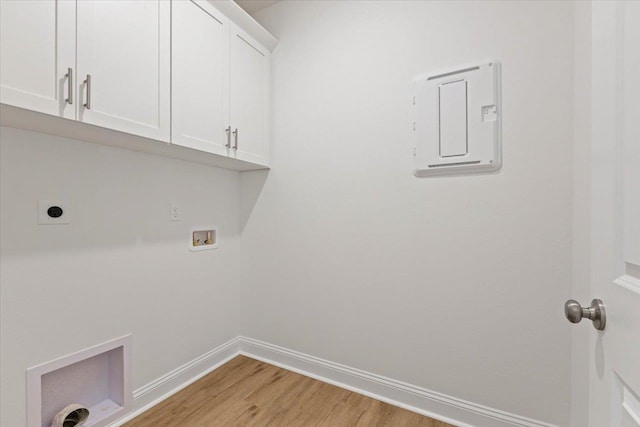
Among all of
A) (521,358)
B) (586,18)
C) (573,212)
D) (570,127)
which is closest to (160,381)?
(521,358)

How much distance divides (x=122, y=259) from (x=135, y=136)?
0.71 m

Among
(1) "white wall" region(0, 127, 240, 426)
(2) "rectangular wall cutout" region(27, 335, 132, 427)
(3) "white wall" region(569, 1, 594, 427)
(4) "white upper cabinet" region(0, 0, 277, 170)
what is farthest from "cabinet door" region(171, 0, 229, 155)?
(3) "white wall" region(569, 1, 594, 427)

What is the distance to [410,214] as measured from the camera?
5.64 ft

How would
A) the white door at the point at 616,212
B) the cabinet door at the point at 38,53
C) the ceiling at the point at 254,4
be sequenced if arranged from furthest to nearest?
1. the ceiling at the point at 254,4
2. the cabinet door at the point at 38,53
3. the white door at the point at 616,212

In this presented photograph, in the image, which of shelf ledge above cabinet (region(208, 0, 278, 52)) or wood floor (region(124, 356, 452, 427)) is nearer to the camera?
wood floor (region(124, 356, 452, 427))

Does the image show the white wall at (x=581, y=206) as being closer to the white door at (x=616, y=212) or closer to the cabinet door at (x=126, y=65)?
the white door at (x=616, y=212)

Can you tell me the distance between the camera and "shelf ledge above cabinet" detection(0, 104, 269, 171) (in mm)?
1081

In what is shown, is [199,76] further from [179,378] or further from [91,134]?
[179,378]

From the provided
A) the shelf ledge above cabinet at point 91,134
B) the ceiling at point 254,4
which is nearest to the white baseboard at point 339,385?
the shelf ledge above cabinet at point 91,134

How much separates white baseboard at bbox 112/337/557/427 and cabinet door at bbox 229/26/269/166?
1478mm

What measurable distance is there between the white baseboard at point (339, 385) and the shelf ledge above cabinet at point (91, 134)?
55.3 inches

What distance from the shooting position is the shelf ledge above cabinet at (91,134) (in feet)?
3.55

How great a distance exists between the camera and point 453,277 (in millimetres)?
1610

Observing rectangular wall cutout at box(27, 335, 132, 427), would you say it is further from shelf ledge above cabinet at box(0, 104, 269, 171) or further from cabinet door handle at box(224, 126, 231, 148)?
cabinet door handle at box(224, 126, 231, 148)
